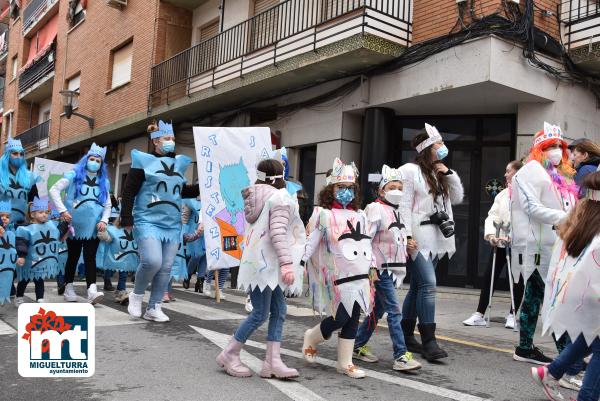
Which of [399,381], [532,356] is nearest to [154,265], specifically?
[399,381]

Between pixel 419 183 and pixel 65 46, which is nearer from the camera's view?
pixel 419 183

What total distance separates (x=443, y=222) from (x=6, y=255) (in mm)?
4526

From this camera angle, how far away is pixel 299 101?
12.9 metres

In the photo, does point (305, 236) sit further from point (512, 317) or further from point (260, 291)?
point (512, 317)

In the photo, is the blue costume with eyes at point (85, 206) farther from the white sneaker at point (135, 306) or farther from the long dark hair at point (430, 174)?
the long dark hair at point (430, 174)

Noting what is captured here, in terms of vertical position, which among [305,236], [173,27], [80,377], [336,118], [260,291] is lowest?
[80,377]

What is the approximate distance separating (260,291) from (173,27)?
14.7 meters

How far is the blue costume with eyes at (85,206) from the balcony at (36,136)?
65.3 feet

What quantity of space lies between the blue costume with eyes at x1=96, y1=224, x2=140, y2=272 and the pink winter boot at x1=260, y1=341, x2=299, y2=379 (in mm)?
4360

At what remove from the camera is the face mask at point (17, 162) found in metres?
6.76

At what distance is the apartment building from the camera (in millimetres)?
9703

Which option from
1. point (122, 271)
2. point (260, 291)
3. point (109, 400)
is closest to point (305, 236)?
point (260, 291)

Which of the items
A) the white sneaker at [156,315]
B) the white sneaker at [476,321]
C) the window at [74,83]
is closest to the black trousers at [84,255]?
the white sneaker at [156,315]

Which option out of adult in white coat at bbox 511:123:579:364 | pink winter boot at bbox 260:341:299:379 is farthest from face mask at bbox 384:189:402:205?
pink winter boot at bbox 260:341:299:379
